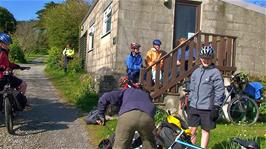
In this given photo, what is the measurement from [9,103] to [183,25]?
306 inches

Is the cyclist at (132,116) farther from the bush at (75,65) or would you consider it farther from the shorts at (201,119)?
the bush at (75,65)

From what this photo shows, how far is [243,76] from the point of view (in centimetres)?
1009

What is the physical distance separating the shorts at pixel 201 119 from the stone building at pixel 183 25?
24.8ft

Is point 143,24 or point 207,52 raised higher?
point 143,24

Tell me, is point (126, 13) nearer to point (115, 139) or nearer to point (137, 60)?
point (137, 60)

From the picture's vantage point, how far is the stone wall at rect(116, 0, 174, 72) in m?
14.5

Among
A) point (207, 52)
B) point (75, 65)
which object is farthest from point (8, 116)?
point (75, 65)

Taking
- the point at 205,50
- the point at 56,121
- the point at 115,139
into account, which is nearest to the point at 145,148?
the point at 115,139

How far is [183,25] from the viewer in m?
15.0

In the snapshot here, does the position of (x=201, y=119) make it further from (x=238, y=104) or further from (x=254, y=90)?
(x=254, y=90)

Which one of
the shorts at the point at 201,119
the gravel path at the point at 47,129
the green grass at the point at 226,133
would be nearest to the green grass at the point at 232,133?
the green grass at the point at 226,133

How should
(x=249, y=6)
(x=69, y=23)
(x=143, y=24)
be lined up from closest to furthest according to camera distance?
(x=143, y=24) → (x=249, y=6) → (x=69, y=23)

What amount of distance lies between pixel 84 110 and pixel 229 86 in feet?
11.7

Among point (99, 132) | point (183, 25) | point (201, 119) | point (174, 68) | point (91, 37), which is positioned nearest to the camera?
point (201, 119)
